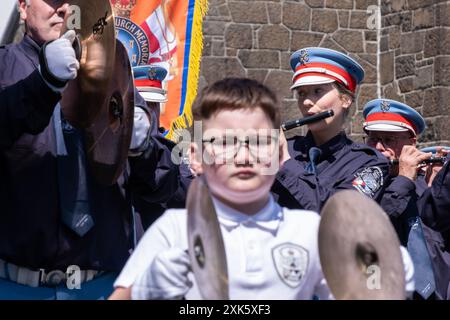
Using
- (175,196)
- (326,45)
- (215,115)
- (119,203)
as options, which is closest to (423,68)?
(326,45)

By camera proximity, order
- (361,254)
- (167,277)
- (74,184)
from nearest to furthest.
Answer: (167,277)
(361,254)
(74,184)

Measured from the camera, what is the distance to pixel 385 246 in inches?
115

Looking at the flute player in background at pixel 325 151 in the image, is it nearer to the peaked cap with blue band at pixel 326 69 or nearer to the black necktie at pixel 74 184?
the peaked cap with blue band at pixel 326 69

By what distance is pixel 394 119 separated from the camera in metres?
6.29

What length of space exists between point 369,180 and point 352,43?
8693 mm

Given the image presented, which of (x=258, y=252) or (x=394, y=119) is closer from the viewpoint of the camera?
(x=258, y=252)

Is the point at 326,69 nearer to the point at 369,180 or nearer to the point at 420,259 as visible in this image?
the point at 369,180

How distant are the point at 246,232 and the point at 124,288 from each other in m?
0.38

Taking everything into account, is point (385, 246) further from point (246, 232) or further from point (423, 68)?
point (423, 68)

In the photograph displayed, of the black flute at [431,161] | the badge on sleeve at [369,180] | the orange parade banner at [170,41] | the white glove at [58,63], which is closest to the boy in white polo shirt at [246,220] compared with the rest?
the white glove at [58,63]

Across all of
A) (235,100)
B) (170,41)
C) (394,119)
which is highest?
(170,41)

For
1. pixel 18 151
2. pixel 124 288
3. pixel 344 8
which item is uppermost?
pixel 344 8

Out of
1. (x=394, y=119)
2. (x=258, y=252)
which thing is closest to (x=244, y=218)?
(x=258, y=252)

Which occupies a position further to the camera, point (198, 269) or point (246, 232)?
point (246, 232)
